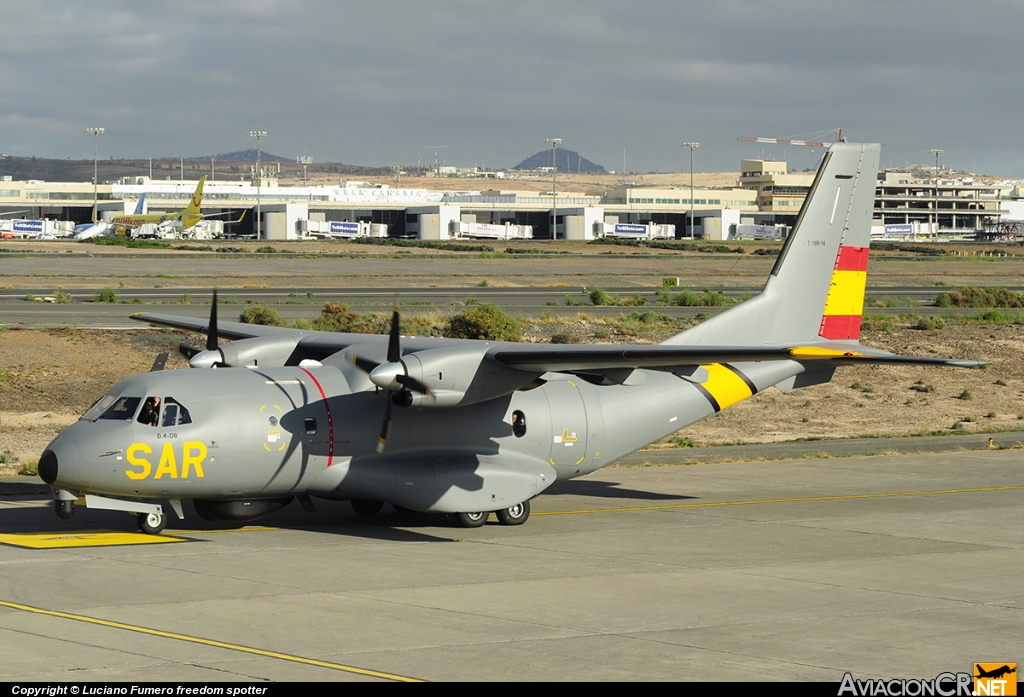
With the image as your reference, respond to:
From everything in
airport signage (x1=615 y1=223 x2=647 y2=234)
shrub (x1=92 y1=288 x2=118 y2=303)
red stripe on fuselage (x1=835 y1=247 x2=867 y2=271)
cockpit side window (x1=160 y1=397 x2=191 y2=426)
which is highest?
airport signage (x1=615 y1=223 x2=647 y2=234)

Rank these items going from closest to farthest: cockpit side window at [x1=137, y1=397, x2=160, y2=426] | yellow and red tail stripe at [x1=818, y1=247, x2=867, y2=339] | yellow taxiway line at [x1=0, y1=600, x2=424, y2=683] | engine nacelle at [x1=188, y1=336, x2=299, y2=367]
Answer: yellow taxiway line at [x1=0, y1=600, x2=424, y2=683]
cockpit side window at [x1=137, y1=397, x2=160, y2=426]
engine nacelle at [x1=188, y1=336, x2=299, y2=367]
yellow and red tail stripe at [x1=818, y1=247, x2=867, y2=339]

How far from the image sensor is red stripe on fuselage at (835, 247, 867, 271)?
26438 millimetres

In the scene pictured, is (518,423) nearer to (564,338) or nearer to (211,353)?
(211,353)

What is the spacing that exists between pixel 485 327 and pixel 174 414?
2813cm

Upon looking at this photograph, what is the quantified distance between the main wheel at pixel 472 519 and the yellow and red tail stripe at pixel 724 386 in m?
5.71

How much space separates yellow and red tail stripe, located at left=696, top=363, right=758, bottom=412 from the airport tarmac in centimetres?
239

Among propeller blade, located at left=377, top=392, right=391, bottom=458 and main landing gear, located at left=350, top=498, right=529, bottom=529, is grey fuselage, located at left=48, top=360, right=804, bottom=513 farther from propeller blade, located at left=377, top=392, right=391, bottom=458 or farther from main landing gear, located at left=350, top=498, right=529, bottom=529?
propeller blade, located at left=377, top=392, right=391, bottom=458

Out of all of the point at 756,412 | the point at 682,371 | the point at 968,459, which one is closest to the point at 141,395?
the point at 682,371

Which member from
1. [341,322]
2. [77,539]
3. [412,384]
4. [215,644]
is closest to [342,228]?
[341,322]

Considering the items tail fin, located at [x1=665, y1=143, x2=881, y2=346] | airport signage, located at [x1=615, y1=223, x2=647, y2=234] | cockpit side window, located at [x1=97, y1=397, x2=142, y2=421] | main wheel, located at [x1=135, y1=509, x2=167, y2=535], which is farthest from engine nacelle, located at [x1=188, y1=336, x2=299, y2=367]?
airport signage, located at [x1=615, y1=223, x2=647, y2=234]

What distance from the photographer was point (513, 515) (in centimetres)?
2288

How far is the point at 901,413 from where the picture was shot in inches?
1714

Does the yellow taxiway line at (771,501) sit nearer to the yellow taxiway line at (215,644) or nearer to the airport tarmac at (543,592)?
the airport tarmac at (543,592)

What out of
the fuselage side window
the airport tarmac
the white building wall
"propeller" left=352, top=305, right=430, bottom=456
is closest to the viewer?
the airport tarmac
